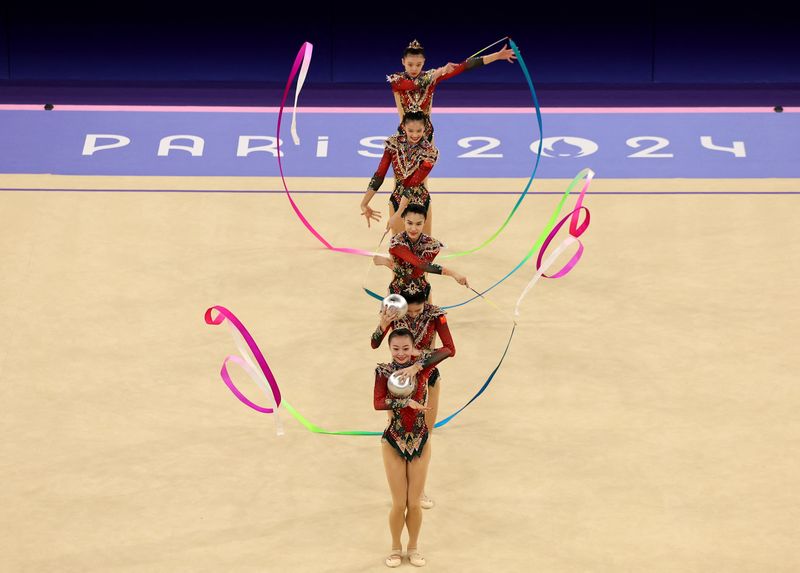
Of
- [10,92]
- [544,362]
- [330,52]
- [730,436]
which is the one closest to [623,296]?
[544,362]

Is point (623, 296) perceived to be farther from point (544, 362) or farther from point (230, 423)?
point (230, 423)

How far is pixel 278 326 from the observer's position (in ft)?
36.6

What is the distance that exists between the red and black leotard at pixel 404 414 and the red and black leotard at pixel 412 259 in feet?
3.22

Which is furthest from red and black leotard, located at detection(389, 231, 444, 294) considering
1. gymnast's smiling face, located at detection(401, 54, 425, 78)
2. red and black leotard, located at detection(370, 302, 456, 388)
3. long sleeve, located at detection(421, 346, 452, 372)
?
gymnast's smiling face, located at detection(401, 54, 425, 78)

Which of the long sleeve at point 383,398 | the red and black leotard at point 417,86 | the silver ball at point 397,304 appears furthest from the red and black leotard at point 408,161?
the long sleeve at point 383,398

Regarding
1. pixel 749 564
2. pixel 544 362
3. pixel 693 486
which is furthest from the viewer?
pixel 544 362

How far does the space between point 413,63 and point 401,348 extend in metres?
3.52

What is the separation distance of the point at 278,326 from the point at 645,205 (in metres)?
3.78

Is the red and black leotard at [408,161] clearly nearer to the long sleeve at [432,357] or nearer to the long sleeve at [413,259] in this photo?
the long sleeve at [413,259]

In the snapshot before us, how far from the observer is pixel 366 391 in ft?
33.9

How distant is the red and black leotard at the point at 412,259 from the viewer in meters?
9.05

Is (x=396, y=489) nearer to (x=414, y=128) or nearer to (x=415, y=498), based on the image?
(x=415, y=498)

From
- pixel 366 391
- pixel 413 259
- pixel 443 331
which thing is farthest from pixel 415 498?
pixel 366 391

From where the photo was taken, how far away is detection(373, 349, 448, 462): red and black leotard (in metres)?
8.06
